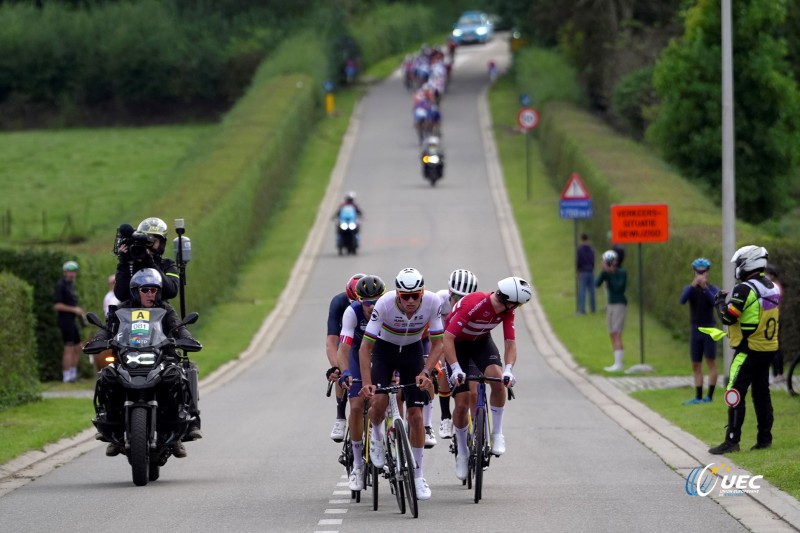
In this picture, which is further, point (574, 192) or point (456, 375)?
point (574, 192)

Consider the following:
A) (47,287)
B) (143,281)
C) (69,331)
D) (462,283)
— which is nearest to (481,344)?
(462,283)

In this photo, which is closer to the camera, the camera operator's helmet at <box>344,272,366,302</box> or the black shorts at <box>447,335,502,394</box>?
the camera operator's helmet at <box>344,272,366,302</box>

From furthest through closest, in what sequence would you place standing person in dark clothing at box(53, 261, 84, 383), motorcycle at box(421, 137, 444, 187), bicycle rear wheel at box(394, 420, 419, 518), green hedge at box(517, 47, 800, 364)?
motorcycle at box(421, 137, 444, 187) < standing person in dark clothing at box(53, 261, 84, 383) < green hedge at box(517, 47, 800, 364) < bicycle rear wheel at box(394, 420, 419, 518)

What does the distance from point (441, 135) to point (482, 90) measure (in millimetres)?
18359

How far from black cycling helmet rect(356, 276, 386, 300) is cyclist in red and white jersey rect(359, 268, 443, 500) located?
1.59 feet

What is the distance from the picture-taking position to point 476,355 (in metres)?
13.7

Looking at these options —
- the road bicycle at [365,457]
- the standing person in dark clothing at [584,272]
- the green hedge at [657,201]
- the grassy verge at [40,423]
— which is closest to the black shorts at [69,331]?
the grassy verge at [40,423]

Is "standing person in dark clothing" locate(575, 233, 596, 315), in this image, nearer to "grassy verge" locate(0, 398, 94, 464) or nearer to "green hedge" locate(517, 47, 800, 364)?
"green hedge" locate(517, 47, 800, 364)

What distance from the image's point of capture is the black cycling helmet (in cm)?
1297

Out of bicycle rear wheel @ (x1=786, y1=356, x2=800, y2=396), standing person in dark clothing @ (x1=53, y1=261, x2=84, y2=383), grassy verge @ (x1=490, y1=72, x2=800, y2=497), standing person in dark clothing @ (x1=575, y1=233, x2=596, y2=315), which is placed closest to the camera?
grassy verge @ (x1=490, y1=72, x2=800, y2=497)

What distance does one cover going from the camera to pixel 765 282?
15.2m

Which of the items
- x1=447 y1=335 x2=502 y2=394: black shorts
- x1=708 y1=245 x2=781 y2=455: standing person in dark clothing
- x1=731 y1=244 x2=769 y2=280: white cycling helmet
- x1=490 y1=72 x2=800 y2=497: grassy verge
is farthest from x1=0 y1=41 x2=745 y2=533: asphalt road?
x1=731 y1=244 x2=769 y2=280: white cycling helmet

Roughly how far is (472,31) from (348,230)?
70.9 meters

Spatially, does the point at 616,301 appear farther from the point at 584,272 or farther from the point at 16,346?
the point at 16,346
